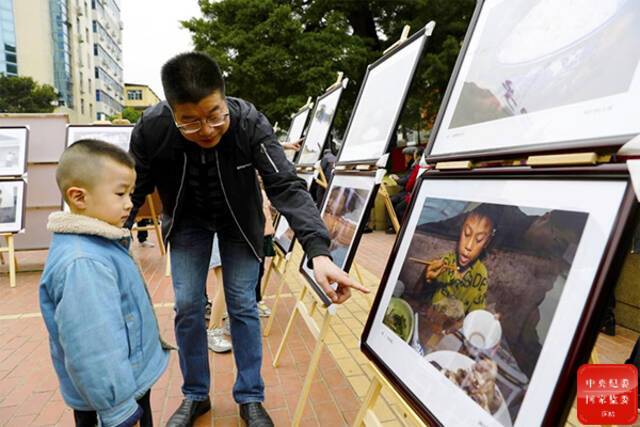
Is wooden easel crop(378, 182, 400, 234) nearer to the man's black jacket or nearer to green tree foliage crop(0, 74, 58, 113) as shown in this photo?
the man's black jacket

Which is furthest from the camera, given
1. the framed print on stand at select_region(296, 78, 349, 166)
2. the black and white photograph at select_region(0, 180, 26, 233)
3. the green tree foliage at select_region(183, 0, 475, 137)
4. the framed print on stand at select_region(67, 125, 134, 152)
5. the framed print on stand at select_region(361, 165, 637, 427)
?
the green tree foliage at select_region(183, 0, 475, 137)

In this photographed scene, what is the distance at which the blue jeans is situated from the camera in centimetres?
204

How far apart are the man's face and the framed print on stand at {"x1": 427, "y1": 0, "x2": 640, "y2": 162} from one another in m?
0.79

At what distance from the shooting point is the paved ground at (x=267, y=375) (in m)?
2.28

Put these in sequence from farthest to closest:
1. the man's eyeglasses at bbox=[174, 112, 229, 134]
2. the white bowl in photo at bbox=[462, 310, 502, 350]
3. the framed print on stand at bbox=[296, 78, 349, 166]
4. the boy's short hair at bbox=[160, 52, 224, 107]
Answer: the framed print on stand at bbox=[296, 78, 349, 166] → the man's eyeglasses at bbox=[174, 112, 229, 134] → the boy's short hair at bbox=[160, 52, 224, 107] → the white bowl in photo at bbox=[462, 310, 502, 350]

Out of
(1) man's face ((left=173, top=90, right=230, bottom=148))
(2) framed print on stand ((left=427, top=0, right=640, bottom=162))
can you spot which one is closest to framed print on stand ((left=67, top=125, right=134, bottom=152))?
(1) man's face ((left=173, top=90, right=230, bottom=148))

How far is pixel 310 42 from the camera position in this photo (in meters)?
12.9

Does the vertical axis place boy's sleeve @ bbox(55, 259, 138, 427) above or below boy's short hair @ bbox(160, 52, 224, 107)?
below

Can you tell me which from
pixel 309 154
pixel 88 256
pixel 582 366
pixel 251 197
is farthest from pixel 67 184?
pixel 309 154

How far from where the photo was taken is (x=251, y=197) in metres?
1.99

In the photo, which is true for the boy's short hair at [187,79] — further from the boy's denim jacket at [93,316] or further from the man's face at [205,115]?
the boy's denim jacket at [93,316]

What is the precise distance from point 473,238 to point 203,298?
144cm

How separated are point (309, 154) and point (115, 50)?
72756mm

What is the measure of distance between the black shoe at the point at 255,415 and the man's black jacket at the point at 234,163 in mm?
857
